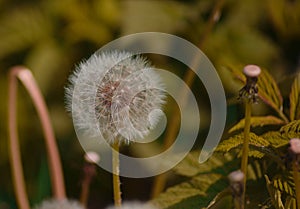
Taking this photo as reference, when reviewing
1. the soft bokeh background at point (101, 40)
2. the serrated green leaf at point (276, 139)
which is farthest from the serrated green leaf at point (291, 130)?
the soft bokeh background at point (101, 40)

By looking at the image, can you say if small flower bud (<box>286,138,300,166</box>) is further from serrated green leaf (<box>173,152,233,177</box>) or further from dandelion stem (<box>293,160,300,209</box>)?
serrated green leaf (<box>173,152,233,177</box>)

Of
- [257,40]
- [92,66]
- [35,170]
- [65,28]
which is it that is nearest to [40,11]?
[65,28]

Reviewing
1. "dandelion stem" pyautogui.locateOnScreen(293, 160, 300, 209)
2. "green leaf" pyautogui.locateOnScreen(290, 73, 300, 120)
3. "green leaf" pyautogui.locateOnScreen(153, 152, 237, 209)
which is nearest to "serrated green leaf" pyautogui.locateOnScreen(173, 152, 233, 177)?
"green leaf" pyautogui.locateOnScreen(153, 152, 237, 209)

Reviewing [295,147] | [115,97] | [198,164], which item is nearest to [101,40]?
[198,164]

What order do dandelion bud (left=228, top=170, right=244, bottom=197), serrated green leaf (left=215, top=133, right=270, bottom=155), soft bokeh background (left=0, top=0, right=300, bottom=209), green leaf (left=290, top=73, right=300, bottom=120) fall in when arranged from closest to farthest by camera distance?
dandelion bud (left=228, top=170, right=244, bottom=197), serrated green leaf (left=215, top=133, right=270, bottom=155), green leaf (left=290, top=73, right=300, bottom=120), soft bokeh background (left=0, top=0, right=300, bottom=209)

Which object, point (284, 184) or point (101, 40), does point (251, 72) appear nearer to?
point (284, 184)

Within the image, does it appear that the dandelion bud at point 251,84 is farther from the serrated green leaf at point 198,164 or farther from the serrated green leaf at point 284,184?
the serrated green leaf at point 198,164
